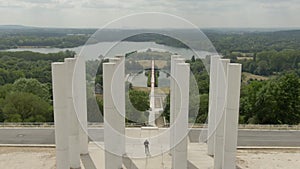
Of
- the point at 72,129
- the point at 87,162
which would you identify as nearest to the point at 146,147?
the point at 87,162

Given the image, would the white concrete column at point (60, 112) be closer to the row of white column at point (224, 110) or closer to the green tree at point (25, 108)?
the row of white column at point (224, 110)

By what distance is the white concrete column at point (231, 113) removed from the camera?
38.6 feet

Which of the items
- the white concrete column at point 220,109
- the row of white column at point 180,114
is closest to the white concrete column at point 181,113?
the row of white column at point 180,114

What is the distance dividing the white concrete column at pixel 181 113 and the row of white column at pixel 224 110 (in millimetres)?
1619

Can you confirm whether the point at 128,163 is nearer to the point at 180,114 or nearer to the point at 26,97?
the point at 180,114

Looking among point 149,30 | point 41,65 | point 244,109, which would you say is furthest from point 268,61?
point 149,30

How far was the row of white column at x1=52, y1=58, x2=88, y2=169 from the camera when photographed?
11.5 meters

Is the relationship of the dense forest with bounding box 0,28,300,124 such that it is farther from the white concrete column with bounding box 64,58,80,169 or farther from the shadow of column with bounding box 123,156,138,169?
the shadow of column with bounding box 123,156,138,169

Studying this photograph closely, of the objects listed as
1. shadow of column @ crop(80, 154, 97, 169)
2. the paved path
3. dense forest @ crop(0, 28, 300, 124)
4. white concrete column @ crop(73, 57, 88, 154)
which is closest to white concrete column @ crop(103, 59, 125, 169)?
dense forest @ crop(0, 28, 300, 124)

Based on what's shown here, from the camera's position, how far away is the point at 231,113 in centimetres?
1197

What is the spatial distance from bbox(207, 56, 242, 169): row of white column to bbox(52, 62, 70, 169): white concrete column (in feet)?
21.0

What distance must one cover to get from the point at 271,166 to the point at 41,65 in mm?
45498

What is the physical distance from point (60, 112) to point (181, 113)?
4748 mm

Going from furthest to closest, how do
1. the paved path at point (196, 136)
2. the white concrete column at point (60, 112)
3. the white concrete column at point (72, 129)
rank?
the paved path at point (196, 136)
the white concrete column at point (72, 129)
the white concrete column at point (60, 112)
